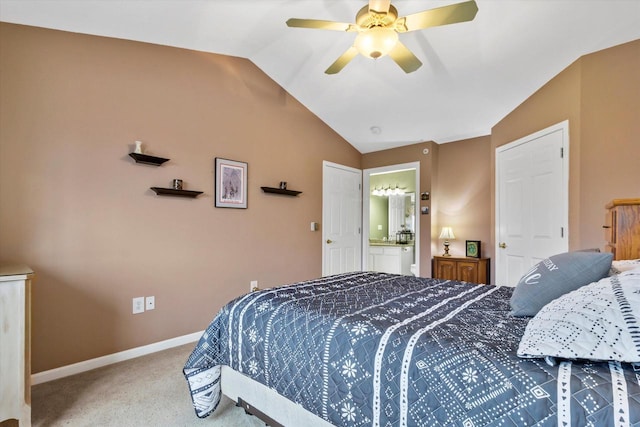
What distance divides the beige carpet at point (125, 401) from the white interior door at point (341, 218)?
2392 millimetres

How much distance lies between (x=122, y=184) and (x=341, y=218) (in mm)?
2794

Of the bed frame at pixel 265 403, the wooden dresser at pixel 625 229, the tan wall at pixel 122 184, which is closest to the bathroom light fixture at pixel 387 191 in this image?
the tan wall at pixel 122 184

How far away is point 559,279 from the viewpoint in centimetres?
129

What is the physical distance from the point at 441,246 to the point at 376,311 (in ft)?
11.5

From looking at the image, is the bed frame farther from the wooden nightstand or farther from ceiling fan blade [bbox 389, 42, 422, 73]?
the wooden nightstand

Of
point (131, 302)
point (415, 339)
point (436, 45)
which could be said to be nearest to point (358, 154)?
point (436, 45)

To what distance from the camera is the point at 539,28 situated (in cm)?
237

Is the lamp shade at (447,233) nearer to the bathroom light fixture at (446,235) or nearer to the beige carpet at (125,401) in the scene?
the bathroom light fixture at (446,235)

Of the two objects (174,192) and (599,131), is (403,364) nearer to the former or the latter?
(174,192)

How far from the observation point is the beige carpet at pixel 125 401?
1724 mm

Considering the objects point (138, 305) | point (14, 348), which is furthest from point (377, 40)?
point (138, 305)

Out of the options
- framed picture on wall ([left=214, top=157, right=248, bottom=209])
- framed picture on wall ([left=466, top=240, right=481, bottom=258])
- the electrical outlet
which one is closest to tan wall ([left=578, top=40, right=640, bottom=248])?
framed picture on wall ([left=466, top=240, right=481, bottom=258])

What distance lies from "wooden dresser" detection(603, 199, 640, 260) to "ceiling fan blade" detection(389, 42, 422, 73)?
4.94 feet

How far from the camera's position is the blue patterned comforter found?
80cm
